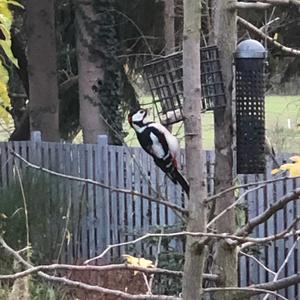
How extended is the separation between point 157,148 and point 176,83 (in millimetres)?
592

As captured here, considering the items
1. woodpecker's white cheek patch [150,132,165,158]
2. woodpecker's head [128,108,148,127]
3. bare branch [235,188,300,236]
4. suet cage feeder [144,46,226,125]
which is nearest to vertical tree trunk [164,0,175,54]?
woodpecker's head [128,108,148,127]

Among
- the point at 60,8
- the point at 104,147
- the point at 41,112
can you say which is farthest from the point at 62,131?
the point at 104,147

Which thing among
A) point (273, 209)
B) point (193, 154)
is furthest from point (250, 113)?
point (273, 209)

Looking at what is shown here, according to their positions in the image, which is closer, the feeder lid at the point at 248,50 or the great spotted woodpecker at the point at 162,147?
the feeder lid at the point at 248,50

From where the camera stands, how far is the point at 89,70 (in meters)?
9.31

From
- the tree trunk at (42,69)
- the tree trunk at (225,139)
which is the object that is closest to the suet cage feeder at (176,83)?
the tree trunk at (225,139)

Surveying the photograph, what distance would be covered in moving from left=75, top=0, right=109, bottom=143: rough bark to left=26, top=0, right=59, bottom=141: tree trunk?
1.36 m

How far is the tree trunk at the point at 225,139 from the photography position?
2369mm

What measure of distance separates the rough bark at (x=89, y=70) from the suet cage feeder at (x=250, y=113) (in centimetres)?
474

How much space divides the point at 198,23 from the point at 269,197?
493 cm

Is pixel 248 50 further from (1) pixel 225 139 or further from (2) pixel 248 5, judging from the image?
(2) pixel 248 5

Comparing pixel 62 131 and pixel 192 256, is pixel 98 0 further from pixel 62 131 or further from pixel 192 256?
pixel 192 256

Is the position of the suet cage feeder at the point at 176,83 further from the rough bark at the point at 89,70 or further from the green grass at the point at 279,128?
the green grass at the point at 279,128

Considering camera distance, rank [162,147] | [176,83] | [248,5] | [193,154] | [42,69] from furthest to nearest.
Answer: [42,69]
[162,147]
[176,83]
[248,5]
[193,154]
